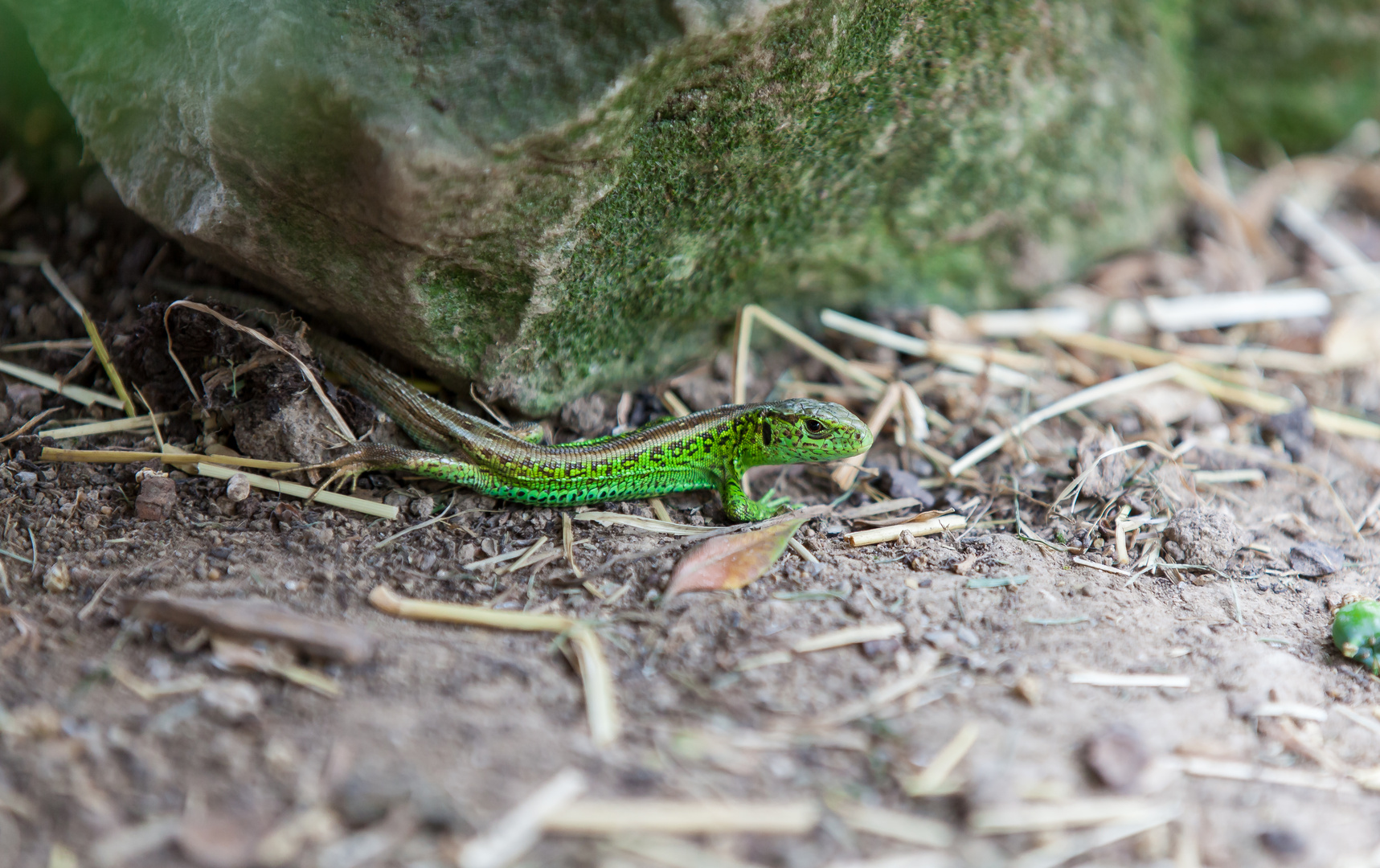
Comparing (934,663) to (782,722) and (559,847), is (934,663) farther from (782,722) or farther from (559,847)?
(559,847)

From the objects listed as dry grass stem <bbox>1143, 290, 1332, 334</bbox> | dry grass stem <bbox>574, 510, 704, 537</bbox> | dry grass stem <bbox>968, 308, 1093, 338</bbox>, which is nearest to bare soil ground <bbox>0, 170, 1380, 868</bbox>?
dry grass stem <bbox>574, 510, 704, 537</bbox>

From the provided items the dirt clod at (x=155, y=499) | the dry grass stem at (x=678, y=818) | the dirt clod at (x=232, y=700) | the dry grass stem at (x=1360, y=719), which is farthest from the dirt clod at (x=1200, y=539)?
the dirt clod at (x=155, y=499)

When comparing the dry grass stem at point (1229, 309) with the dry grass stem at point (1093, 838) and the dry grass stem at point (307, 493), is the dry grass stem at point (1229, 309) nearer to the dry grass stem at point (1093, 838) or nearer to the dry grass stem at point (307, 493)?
the dry grass stem at point (1093, 838)

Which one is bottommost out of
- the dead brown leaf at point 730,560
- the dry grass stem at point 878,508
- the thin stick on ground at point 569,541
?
the dry grass stem at point 878,508

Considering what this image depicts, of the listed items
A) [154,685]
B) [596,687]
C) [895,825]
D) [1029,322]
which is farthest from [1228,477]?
[154,685]

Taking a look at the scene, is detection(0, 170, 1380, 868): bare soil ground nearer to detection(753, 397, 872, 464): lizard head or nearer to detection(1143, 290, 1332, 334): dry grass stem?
detection(753, 397, 872, 464): lizard head
